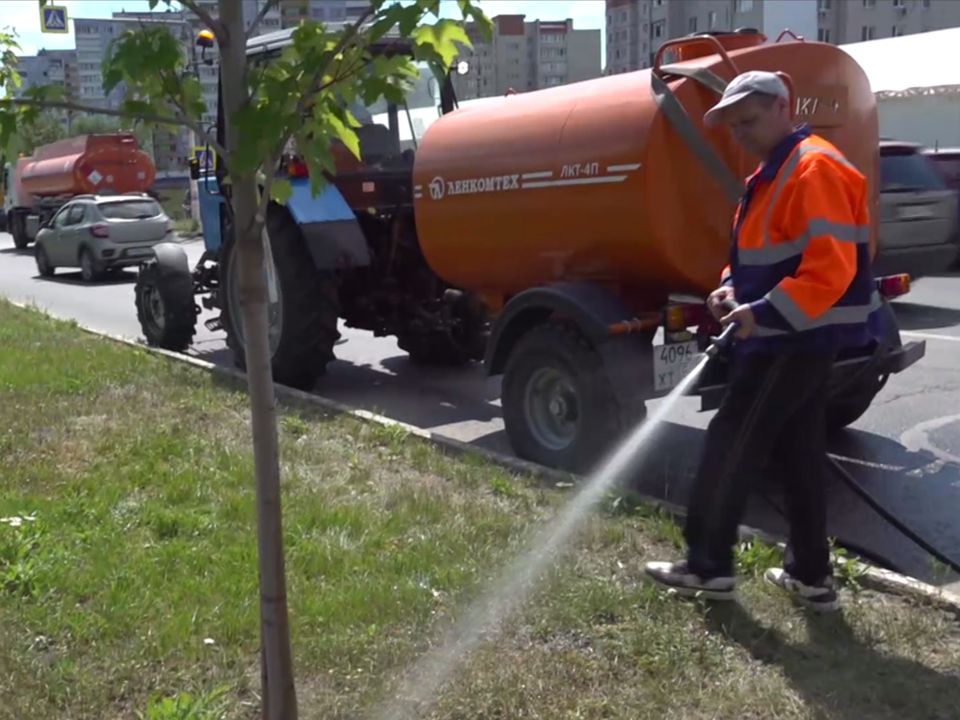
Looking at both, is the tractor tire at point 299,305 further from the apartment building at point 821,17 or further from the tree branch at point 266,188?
the apartment building at point 821,17

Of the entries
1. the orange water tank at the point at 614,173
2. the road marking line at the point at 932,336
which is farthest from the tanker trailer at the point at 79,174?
the orange water tank at the point at 614,173

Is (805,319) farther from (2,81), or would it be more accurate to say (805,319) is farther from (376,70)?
(2,81)

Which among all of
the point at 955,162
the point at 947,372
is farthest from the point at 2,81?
the point at 955,162

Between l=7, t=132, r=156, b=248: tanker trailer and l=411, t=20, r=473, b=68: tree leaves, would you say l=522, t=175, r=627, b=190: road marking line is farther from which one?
l=7, t=132, r=156, b=248: tanker trailer

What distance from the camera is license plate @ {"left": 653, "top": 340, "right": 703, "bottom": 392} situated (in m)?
6.11

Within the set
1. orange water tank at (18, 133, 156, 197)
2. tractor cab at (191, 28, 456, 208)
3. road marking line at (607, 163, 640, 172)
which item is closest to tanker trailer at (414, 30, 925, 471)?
road marking line at (607, 163, 640, 172)

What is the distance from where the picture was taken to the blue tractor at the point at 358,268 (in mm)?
8578

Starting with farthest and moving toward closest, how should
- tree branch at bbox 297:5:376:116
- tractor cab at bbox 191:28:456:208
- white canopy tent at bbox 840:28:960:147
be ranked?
white canopy tent at bbox 840:28:960:147 < tractor cab at bbox 191:28:456:208 < tree branch at bbox 297:5:376:116

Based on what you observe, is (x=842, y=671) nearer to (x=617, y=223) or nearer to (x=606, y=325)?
(x=606, y=325)

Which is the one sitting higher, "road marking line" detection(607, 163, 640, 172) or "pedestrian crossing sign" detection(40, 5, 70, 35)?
"pedestrian crossing sign" detection(40, 5, 70, 35)

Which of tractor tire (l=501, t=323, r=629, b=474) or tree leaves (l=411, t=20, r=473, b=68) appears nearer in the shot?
tree leaves (l=411, t=20, r=473, b=68)

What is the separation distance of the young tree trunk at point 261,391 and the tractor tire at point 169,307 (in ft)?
26.0

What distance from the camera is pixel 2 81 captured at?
455 centimetres

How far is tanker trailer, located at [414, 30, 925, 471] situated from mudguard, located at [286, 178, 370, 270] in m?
Result: 1.57
